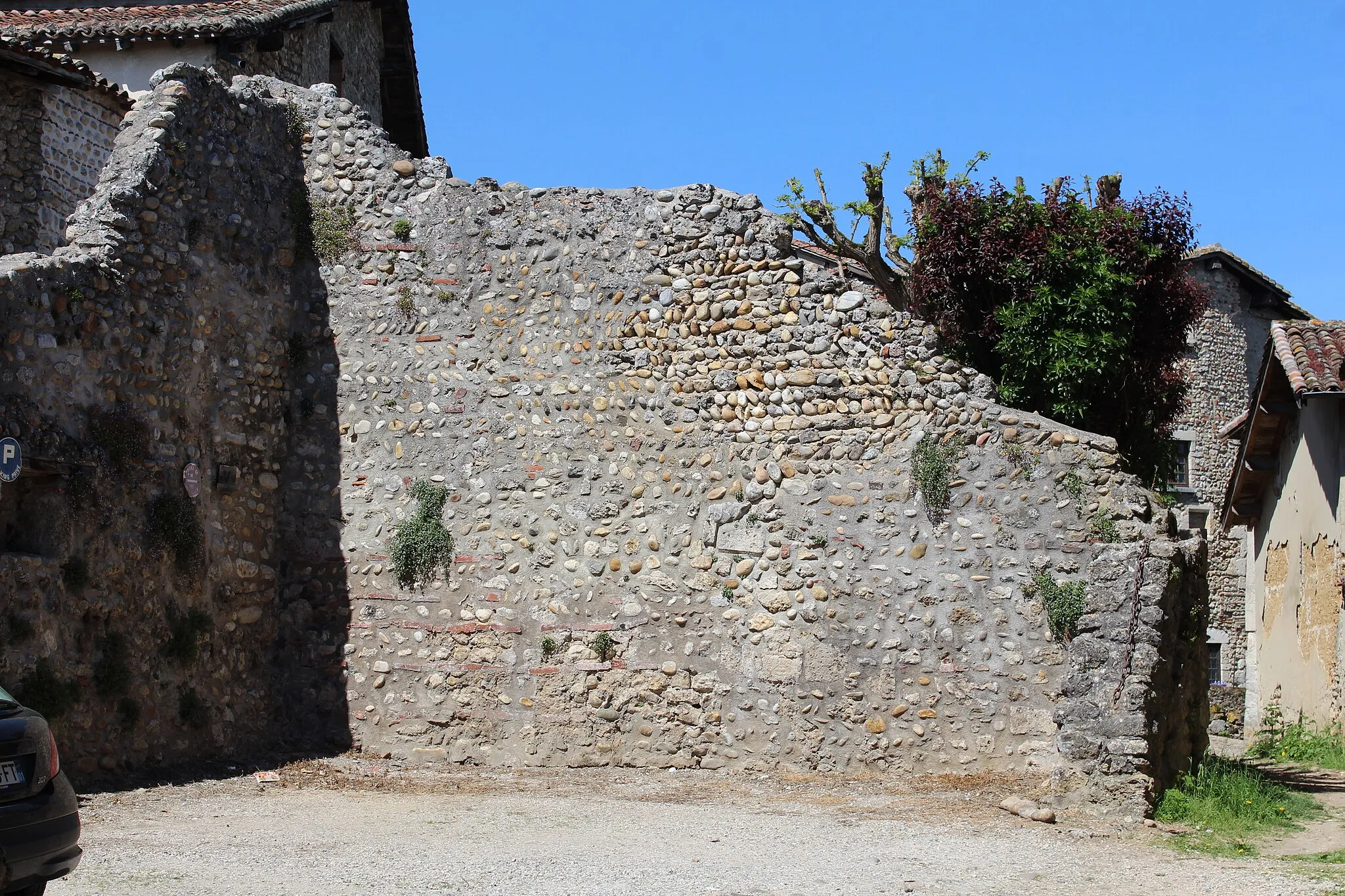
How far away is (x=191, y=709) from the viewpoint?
1134cm

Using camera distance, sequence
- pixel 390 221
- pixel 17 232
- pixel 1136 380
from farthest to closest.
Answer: pixel 17 232
pixel 1136 380
pixel 390 221

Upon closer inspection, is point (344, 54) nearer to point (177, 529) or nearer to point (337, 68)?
point (337, 68)

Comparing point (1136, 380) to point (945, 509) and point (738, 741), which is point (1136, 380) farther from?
point (738, 741)

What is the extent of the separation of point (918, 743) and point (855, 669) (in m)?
0.78

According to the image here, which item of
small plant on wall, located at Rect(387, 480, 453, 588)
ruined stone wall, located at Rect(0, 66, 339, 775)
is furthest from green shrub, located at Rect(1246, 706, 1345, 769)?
ruined stone wall, located at Rect(0, 66, 339, 775)

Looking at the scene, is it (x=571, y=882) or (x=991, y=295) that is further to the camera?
(x=991, y=295)

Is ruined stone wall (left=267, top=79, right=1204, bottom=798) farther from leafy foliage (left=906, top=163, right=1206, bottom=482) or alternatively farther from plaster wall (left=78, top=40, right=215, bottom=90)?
plaster wall (left=78, top=40, right=215, bottom=90)

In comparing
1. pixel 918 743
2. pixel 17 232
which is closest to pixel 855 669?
pixel 918 743

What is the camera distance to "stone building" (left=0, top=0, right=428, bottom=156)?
17422 millimetres

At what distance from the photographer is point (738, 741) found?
1167 cm

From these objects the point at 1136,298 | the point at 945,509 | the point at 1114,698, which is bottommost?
the point at 1114,698

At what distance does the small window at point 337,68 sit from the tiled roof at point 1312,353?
546 inches

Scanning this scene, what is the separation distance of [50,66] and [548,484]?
8436mm

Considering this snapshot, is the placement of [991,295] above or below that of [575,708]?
above
